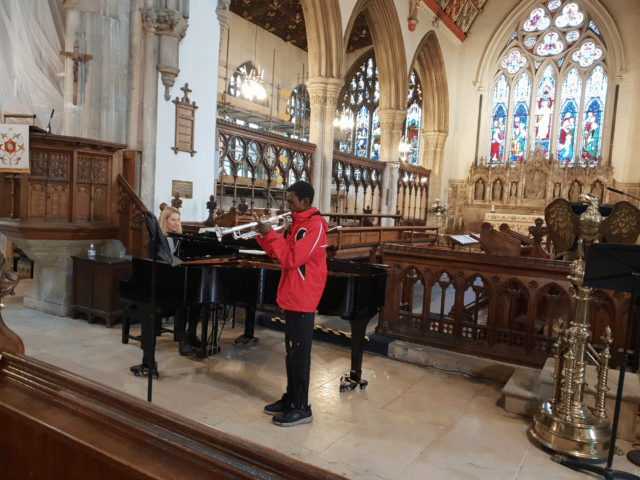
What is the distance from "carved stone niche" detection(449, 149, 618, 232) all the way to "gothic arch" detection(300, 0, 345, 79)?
7.95 metres

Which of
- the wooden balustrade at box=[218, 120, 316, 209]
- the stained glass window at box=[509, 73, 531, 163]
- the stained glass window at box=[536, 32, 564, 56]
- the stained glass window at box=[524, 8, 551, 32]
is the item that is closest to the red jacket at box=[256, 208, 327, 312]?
the wooden balustrade at box=[218, 120, 316, 209]

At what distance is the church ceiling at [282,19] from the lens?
14.4m

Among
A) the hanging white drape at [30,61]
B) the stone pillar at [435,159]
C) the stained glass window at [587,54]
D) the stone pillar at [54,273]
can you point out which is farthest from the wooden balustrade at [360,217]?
the stained glass window at [587,54]

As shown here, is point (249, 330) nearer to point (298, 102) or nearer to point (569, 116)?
point (298, 102)

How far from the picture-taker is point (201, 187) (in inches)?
275

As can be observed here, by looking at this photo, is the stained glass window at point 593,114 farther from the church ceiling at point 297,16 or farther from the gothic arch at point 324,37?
the gothic arch at point 324,37

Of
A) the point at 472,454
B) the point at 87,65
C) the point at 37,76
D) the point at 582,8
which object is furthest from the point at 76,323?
the point at 582,8

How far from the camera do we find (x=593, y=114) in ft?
51.5

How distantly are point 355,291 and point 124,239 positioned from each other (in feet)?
11.3

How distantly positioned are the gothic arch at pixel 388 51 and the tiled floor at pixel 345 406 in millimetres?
10945

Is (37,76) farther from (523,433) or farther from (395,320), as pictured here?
(523,433)

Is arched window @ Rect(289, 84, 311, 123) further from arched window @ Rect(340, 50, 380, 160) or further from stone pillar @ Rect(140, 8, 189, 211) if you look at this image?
stone pillar @ Rect(140, 8, 189, 211)

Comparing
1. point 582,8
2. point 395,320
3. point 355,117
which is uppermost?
point 582,8

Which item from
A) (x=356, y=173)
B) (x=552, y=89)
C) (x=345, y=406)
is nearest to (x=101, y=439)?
(x=345, y=406)
